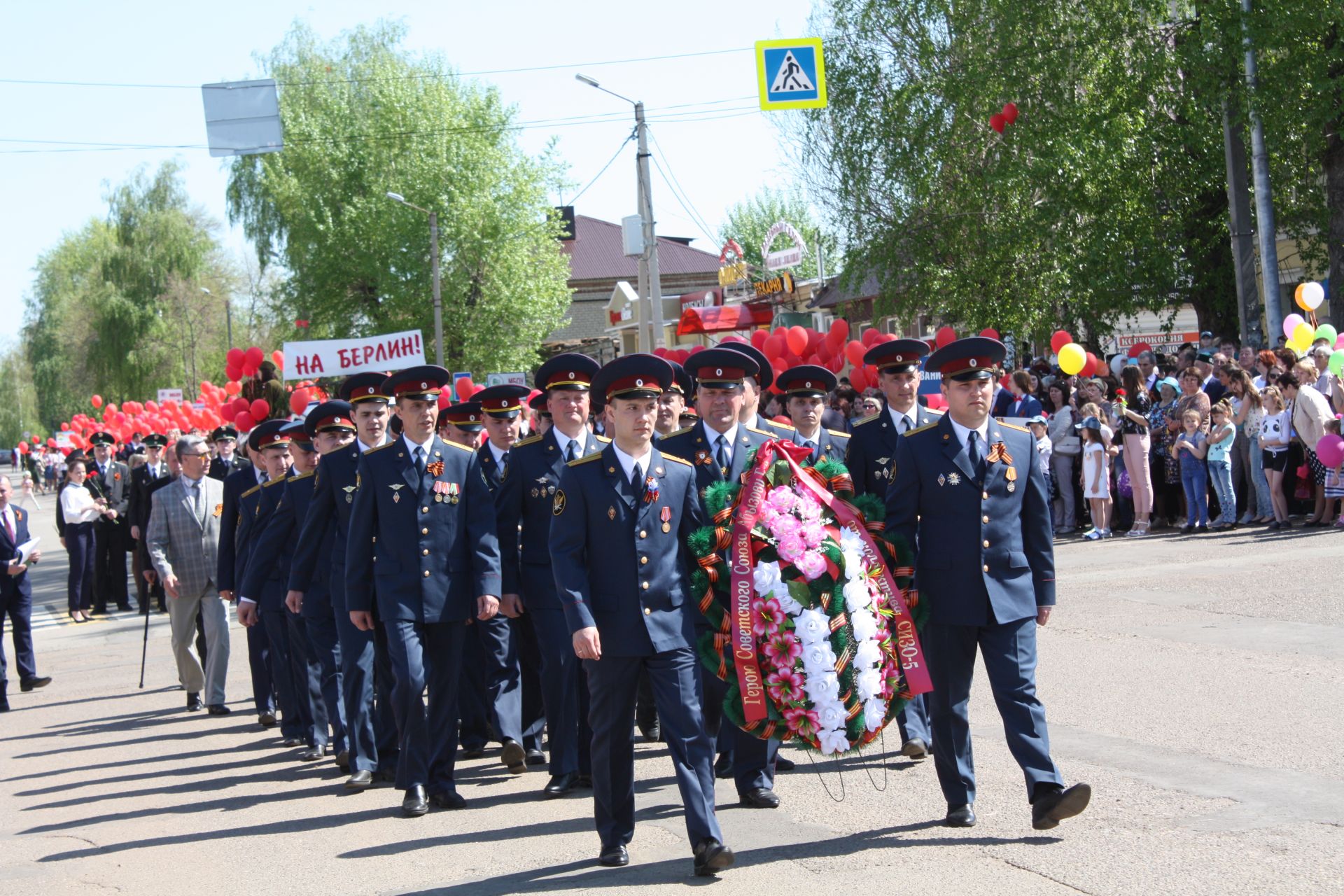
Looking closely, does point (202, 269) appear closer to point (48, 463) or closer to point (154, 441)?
point (48, 463)

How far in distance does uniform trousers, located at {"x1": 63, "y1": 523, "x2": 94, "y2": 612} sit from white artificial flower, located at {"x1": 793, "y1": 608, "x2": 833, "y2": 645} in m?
16.5

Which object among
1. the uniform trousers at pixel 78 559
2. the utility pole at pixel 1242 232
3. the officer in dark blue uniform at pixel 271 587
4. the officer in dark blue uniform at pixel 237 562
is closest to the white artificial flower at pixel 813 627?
the officer in dark blue uniform at pixel 271 587

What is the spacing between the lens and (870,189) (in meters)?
29.8

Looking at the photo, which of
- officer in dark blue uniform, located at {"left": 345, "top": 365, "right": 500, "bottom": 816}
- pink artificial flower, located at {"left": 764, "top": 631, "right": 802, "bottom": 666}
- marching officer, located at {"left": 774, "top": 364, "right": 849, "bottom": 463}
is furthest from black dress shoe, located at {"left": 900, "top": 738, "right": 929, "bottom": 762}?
officer in dark blue uniform, located at {"left": 345, "top": 365, "right": 500, "bottom": 816}

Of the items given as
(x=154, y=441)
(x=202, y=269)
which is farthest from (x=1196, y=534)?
(x=202, y=269)

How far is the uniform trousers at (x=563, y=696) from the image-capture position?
754 cm

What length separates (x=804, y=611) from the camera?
232 inches

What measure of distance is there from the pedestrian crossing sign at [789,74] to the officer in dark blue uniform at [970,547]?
1355cm

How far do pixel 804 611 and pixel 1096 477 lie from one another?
11826 millimetres

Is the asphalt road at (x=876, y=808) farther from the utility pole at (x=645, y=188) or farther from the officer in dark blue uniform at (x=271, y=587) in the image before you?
the utility pole at (x=645, y=188)

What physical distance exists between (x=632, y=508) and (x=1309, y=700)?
4183 mm

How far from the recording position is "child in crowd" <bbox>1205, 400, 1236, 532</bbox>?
15.5 m

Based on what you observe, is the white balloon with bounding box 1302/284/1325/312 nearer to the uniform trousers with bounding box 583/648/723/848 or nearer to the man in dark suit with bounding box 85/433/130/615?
the uniform trousers with bounding box 583/648/723/848

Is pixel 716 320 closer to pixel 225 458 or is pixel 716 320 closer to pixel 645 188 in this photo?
pixel 645 188
